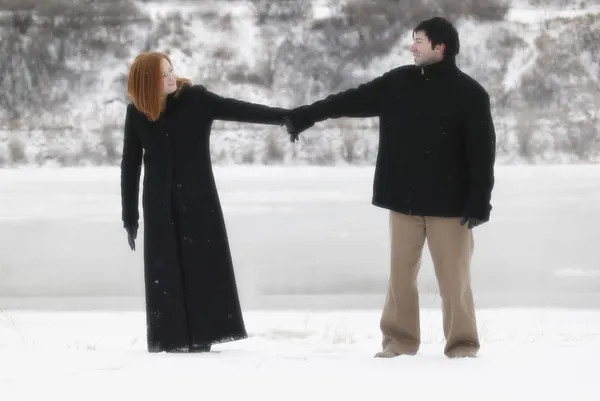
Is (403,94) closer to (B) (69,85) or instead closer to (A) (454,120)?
(A) (454,120)

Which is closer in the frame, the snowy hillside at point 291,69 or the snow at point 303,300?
the snow at point 303,300

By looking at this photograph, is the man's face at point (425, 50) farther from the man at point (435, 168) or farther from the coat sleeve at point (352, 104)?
the coat sleeve at point (352, 104)

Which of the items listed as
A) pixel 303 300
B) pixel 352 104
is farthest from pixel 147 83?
pixel 303 300

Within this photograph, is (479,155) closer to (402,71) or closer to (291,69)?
(402,71)

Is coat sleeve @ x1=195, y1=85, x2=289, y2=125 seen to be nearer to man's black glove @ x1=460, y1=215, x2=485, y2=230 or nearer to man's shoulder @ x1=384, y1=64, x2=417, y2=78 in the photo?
man's shoulder @ x1=384, y1=64, x2=417, y2=78

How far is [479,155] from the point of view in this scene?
12.0ft

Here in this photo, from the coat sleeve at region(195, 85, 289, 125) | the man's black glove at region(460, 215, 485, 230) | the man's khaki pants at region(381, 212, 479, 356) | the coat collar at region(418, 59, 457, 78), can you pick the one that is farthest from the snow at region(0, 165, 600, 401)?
the coat collar at region(418, 59, 457, 78)

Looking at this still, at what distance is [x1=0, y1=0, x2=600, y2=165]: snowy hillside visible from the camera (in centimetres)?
2333

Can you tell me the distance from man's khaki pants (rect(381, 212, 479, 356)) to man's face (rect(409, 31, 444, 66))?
2.01 feet

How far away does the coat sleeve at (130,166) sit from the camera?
13.0 feet

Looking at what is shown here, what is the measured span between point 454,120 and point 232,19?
26.3 meters

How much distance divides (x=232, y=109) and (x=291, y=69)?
23.4 metres

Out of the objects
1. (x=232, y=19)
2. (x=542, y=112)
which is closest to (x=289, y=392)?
(x=542, y=112)

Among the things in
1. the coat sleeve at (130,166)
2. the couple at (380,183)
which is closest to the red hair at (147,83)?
the couple at (380,183)
